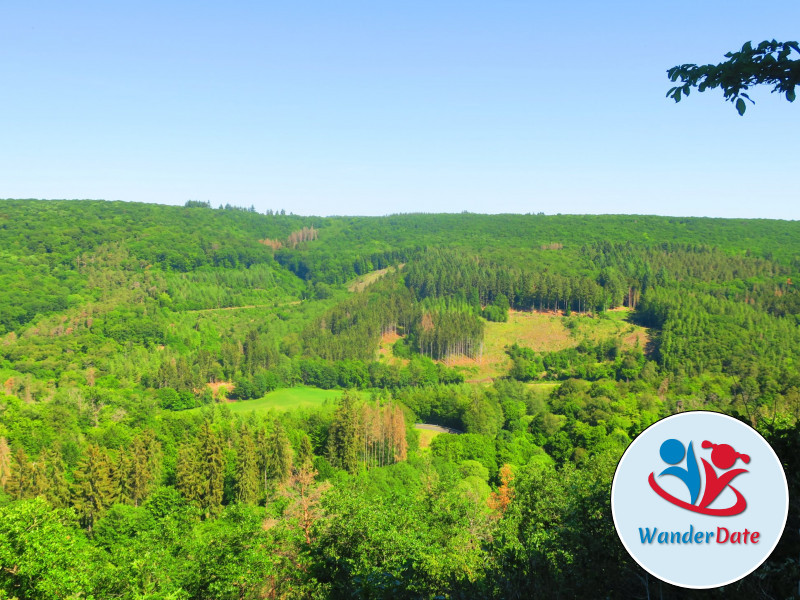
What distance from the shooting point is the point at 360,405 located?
67.4 metres

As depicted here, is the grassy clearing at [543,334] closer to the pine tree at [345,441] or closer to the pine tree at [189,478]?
the pine tree at [345,441]

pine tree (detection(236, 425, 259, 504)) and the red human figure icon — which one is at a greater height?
the red human figure icon

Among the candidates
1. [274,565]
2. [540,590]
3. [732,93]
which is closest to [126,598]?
[274,565]

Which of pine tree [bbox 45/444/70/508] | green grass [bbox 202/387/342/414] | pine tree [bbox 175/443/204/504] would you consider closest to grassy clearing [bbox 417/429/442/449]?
green grass [bbox 202/387/342/414]

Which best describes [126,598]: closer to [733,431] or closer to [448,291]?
[733,431]

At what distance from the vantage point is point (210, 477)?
45875 mm

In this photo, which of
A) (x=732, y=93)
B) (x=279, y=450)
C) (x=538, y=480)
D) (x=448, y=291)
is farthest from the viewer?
(x=448, y=291)

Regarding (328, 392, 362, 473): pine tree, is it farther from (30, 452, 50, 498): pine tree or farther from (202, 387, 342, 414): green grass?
(202, 387, 342, 414): green grass

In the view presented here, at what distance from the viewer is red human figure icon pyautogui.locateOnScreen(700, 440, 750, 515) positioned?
16.6 feet

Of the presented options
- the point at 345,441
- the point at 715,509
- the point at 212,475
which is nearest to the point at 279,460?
the point at 212,475

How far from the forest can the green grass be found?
37.0 inches

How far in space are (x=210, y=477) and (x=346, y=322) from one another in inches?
3724

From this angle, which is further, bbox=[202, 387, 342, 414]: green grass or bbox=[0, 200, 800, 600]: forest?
bbox=[202, 387, 342, 414]: green grass

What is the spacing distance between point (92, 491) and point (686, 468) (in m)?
44.9
